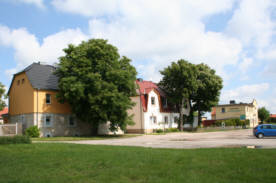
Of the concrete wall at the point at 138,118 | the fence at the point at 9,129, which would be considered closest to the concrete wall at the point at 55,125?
the fence at the point at 9,129

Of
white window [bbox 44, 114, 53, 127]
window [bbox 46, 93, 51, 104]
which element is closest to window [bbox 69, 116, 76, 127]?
white window [bbox 44, 114, 53, 127]

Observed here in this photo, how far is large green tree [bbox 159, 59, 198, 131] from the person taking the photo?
42156 millimetres

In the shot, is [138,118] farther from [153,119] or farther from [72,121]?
[72,121]

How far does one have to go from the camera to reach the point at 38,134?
33062 mm

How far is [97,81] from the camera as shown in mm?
30406

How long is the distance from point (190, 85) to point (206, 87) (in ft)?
14.1

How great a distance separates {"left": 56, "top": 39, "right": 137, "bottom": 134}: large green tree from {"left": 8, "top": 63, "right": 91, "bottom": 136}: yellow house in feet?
11.6

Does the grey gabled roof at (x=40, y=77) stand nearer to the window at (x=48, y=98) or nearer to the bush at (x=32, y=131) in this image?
the window at (x=48, y=98)

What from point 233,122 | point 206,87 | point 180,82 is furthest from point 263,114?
point 180,82

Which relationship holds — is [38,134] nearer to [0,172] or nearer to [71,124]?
[71,124]

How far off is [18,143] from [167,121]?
31.2 metres

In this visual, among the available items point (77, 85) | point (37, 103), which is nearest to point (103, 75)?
point (77, 85)

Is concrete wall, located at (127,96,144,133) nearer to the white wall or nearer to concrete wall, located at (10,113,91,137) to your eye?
the white wall

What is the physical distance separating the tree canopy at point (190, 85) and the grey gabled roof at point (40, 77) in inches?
657
